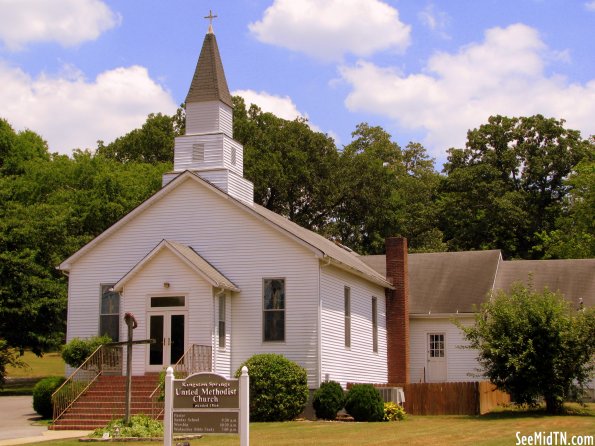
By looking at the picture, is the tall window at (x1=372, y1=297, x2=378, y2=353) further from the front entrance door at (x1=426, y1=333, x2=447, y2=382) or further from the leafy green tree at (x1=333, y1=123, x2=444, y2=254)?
the leafy green tree at (x1=333, y1=123, x2=444, y2=254)

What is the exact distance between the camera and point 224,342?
29.2 meters

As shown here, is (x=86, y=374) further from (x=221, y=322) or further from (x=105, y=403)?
(x=221, y=322)

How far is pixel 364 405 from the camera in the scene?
27.0m

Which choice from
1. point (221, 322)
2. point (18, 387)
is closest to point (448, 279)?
point (221, 322)

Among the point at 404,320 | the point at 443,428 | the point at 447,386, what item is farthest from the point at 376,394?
the point at 404,320

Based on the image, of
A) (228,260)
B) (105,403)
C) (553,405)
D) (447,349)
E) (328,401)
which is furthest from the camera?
(447,349)

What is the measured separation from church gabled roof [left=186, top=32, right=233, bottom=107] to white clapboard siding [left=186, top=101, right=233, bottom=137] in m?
0.20

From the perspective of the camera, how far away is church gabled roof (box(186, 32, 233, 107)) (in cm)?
3247

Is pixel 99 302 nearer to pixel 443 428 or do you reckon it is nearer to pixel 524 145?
pixel 443 428

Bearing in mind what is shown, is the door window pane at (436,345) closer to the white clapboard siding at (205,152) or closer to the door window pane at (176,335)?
the white clapboard siding at (205,152)

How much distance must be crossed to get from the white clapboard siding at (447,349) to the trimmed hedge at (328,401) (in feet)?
33.9

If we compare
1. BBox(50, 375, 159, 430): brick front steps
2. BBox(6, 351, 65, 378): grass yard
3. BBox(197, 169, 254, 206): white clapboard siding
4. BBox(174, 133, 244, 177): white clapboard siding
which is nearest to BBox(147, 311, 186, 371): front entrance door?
BBox(50, 375, 159, 430): brick front steps

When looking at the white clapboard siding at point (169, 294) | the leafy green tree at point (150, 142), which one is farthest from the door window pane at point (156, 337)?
the leafy green tree at point (150, 142)

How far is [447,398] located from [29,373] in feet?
112
